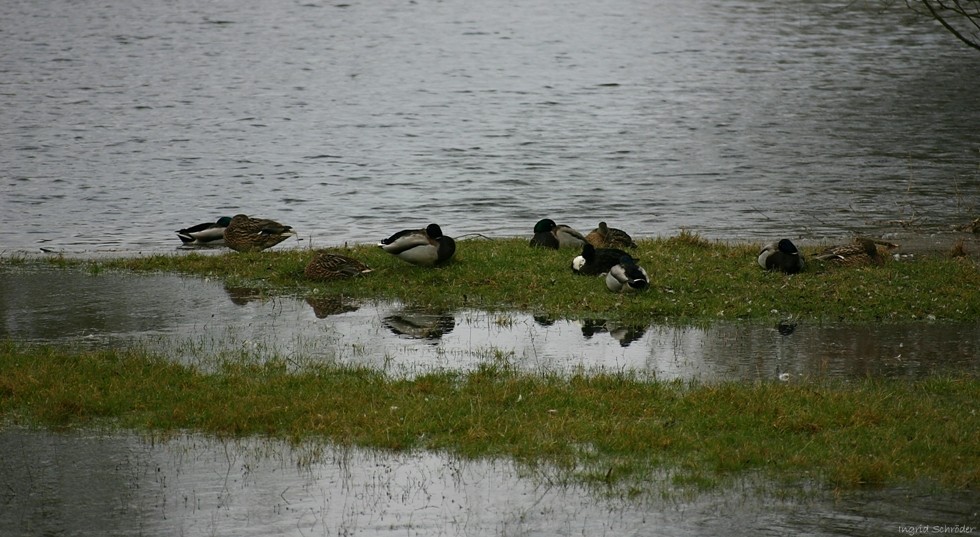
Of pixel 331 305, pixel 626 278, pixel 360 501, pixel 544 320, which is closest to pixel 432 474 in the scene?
pixel 360 501

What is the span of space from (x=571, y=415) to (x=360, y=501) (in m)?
2.51

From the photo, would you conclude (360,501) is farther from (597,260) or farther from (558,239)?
(558,239)

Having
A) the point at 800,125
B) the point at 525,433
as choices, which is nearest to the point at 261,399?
the point at 525,433

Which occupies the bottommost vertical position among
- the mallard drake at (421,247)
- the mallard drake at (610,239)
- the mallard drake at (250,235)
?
the mallard drake at (250,235)

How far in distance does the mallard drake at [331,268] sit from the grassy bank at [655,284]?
148mm

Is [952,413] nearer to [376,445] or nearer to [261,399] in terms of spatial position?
[376,445]

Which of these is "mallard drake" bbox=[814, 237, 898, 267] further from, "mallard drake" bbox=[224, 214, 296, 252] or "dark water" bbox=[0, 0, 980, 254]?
"mallard drake" bbox=[224, 214, 296, 252]

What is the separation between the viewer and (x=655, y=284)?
1633 centimetres

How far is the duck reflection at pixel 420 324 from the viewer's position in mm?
14375

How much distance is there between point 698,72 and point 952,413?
1763 inches

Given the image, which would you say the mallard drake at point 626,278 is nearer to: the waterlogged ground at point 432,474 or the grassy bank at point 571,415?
the waterlogged ground at point 432,474

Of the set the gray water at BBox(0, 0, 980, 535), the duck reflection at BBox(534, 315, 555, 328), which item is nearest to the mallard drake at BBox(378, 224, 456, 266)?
the gray water at BBox(0, 0, 980, 535)

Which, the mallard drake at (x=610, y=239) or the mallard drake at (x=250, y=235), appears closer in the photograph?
the mallard drake at (x=610, y=239)

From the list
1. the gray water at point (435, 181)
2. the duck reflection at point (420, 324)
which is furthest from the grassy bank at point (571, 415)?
the duck reflection at point (420, 324)
